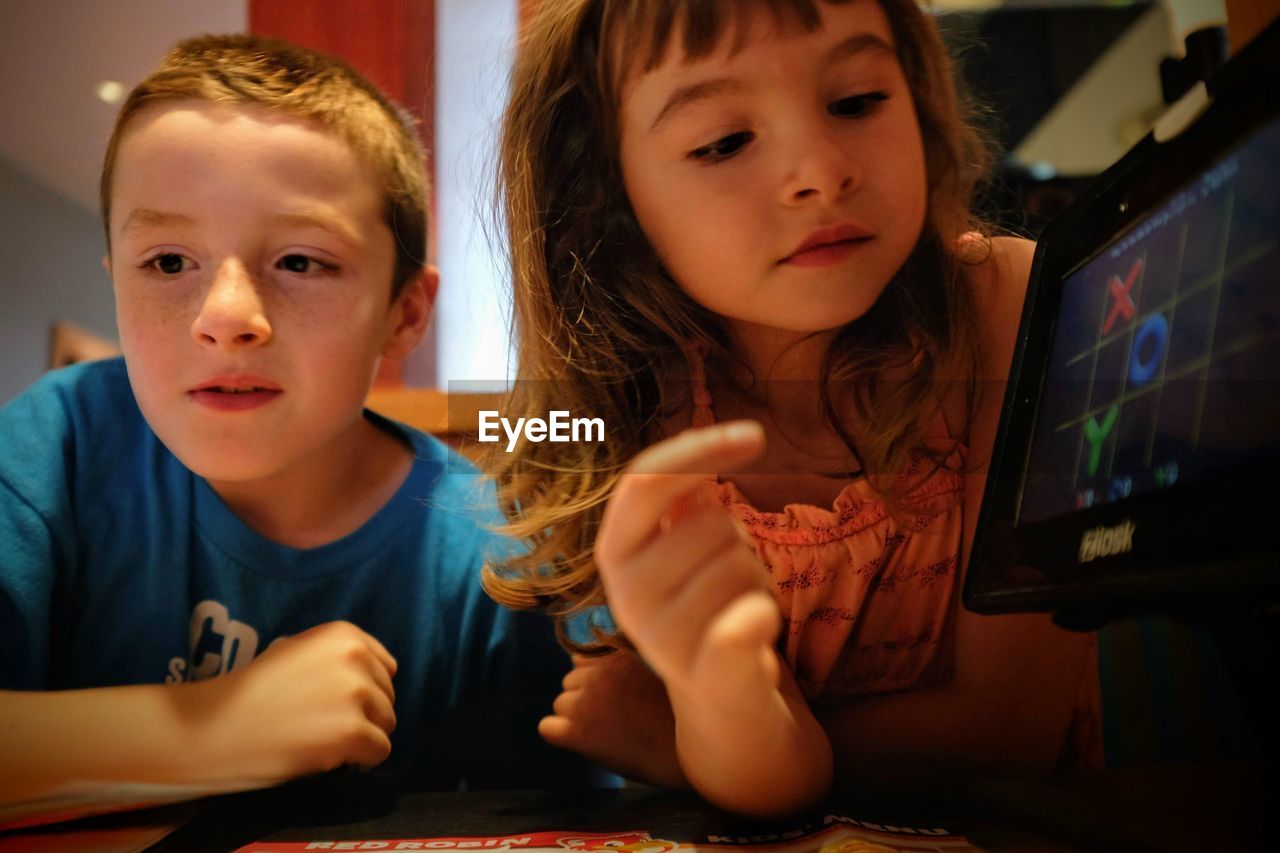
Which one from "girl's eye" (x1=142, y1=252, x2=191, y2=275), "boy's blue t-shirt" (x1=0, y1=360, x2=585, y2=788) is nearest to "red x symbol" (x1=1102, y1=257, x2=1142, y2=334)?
"boy's blue t-shirt" (x1=0, y1=360, x2=585, y2=788)

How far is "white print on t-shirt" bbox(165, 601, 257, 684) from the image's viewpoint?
1.94 feet

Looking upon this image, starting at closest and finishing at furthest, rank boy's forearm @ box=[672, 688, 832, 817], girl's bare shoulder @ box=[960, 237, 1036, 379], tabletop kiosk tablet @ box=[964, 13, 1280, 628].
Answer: tabletop kiosk tablet @ box=[964, 13, 1280, 628] < boy's forearm @ box=[672, 688, 832, 817] < girl's bare shoulder @ box=[960, 237, 1036, 379]

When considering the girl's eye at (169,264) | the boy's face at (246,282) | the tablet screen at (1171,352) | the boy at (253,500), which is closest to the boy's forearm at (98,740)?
the boy at (253,500)

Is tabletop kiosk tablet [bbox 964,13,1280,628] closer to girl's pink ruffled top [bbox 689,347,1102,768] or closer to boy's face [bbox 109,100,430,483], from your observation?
girl's pink ruffled top [bbox 689,347,1102,768]

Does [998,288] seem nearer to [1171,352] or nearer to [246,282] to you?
[1171,352]

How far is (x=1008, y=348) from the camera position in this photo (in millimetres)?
552

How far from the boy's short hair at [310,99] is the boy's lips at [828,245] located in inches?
9.3

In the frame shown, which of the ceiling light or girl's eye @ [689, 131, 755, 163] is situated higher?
the ceiling light

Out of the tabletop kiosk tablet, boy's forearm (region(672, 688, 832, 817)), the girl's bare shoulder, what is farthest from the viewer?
the girl's bare shoulder

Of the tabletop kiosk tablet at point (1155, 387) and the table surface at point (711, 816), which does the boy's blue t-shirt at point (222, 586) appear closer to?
the table surface at point (711, 816)

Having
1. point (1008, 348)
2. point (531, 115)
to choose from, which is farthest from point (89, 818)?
point (1008, 348)

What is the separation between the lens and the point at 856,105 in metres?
0.50

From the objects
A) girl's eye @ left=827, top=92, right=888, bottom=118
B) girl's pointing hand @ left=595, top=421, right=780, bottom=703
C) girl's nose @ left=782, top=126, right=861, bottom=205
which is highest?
girl's eye @ left=827, top=92, right=888, bottom=118

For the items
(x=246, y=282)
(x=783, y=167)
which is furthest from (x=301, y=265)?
(x=783, y=167)
